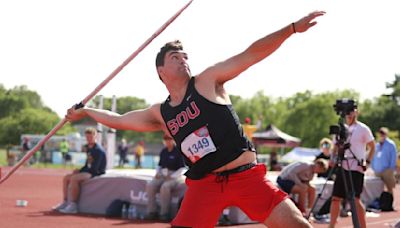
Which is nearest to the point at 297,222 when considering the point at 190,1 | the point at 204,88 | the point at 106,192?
the point at 204,88

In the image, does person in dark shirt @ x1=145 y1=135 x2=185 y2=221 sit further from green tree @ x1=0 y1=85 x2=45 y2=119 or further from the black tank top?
green tree @ x1=0 y1=85 x2=45 y2=119

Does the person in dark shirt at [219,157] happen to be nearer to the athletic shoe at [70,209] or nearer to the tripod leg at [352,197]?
the tripod leg at [352,197]

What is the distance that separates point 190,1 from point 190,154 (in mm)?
1707

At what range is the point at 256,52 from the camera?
4840mm

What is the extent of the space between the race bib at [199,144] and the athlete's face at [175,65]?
456mm

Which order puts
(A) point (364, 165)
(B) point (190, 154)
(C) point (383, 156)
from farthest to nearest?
(C) point (383, 156)
(A) point (364, 165)
(B) point (190, 154)

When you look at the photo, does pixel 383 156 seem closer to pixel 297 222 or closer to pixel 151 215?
pixel 151 215

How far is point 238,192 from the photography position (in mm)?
5008

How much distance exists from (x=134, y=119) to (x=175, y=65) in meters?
0.71

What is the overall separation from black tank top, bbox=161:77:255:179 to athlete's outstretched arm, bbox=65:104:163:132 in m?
0.48

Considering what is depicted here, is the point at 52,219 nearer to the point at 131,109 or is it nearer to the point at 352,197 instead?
the point at 352,197

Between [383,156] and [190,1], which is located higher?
[190,1]

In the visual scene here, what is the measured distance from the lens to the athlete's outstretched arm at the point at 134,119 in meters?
5.61

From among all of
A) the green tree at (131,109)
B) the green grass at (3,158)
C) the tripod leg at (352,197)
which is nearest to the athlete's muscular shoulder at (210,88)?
the tripod leg at (352,197)
